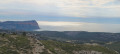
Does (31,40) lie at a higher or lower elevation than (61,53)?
higher

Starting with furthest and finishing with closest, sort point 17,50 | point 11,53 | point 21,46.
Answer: point 21,46 < point 17,50 < point 11,53

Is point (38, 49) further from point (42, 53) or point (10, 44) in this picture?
point (10, 44)

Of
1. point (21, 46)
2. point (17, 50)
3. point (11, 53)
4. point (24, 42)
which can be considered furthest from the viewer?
point (24, 42)

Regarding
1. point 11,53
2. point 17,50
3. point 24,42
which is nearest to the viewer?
point 11,53

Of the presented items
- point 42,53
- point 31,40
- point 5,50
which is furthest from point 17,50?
point 31,40

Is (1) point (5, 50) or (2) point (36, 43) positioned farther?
(2) point (36, 43)

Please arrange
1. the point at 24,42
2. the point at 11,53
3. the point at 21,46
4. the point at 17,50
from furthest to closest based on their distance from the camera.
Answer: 1. the point at 24,42
2. the point at 21,46
3. the point at 17,50
4. the point at 11,53

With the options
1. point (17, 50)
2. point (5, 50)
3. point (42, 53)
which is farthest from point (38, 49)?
point (5, 50)

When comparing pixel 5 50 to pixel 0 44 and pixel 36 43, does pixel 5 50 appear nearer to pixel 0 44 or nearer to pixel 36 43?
pixel 0 44

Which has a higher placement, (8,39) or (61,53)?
(8,39)
